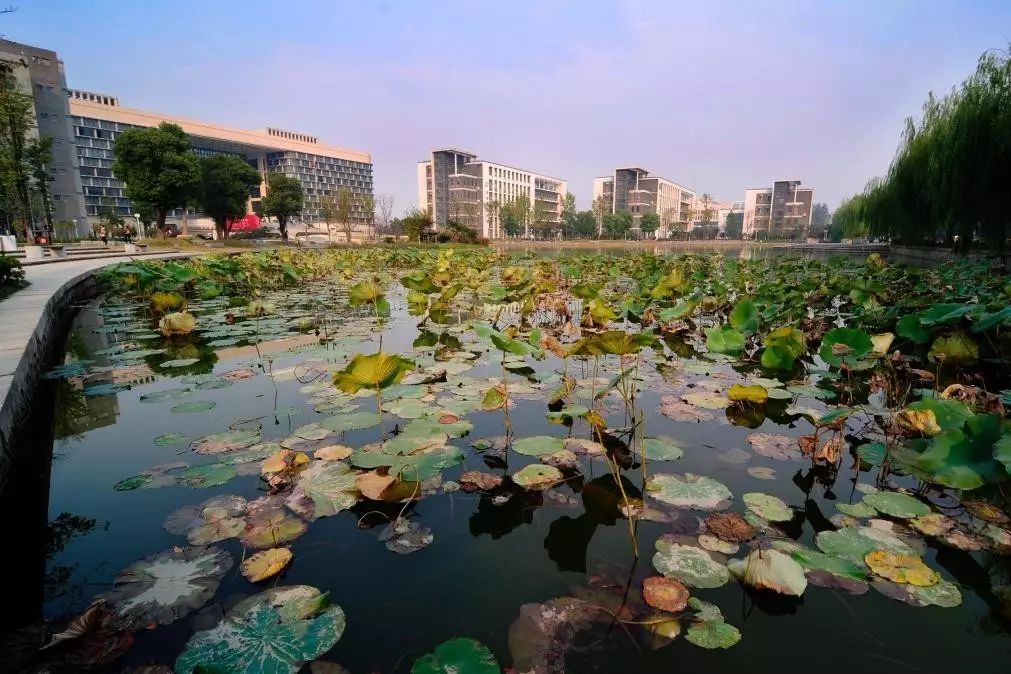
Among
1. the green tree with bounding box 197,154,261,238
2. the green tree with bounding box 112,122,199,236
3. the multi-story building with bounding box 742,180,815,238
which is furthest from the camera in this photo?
the multi-story building with bounding box 742,180,815,238

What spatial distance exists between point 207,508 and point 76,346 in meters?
4.43

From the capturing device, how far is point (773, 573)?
1.36 metres

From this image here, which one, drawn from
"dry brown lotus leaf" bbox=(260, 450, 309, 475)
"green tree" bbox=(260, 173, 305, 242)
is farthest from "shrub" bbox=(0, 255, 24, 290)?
"green tree" bbox=(260, 173, 305, 242)

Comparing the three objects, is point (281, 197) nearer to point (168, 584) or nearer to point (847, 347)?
point (847, 347)

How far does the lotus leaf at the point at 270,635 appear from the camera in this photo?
1.13m

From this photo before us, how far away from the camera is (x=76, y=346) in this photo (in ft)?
16.0

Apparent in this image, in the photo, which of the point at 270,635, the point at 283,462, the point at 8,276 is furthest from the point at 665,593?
the point at 8,276

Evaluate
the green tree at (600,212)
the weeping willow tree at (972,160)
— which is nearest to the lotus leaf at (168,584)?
the weeping willow tree at (972,160)

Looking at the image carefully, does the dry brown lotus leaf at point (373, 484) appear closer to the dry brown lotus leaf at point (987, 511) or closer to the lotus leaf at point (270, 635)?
the lotus leaf at point (270, 635)

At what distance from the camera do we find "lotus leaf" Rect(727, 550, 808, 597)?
4.39 ft

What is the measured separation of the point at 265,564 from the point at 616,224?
71096 mm

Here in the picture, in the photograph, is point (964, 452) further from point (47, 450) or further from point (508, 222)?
point (508, 222)

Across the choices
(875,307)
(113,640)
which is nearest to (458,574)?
(113,640)

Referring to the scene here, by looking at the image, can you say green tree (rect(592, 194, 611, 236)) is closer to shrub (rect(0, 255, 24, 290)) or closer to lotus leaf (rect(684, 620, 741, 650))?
shrub (rect(0, 255, 24, 290))
